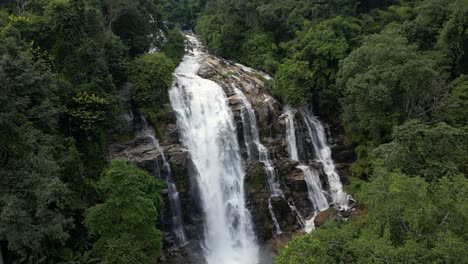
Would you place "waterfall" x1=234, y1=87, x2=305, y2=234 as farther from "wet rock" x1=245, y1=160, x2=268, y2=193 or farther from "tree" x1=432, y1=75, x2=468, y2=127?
"tree" x1=432, y1=75, x2=468, y2=127

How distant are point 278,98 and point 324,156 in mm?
5634

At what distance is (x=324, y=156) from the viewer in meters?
26.1

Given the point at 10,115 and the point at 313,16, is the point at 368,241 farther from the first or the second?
the point at 313,16

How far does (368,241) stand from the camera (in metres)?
12.1

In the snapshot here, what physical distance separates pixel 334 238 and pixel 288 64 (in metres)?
18.3

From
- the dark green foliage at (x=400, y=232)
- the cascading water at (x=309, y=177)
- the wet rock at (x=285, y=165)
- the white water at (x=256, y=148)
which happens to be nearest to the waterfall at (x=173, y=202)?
the white water at (x=256, y=148)

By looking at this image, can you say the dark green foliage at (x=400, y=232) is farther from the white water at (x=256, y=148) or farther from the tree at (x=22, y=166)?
the tree at (x=22, y=166)

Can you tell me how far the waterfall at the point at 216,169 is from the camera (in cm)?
1984

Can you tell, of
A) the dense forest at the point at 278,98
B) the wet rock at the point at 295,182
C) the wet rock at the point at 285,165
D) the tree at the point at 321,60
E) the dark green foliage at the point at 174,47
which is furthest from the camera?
the dark green foliage at the point at 174,47

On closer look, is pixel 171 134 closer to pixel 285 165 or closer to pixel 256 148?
pixel 256 148

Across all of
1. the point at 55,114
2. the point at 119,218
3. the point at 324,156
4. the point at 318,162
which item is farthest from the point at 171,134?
the point at 324,156

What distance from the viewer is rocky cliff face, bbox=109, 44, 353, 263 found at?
19312 millimetres

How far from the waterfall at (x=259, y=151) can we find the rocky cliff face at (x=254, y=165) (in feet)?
0.91

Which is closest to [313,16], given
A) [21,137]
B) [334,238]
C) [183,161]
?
[183,161]
